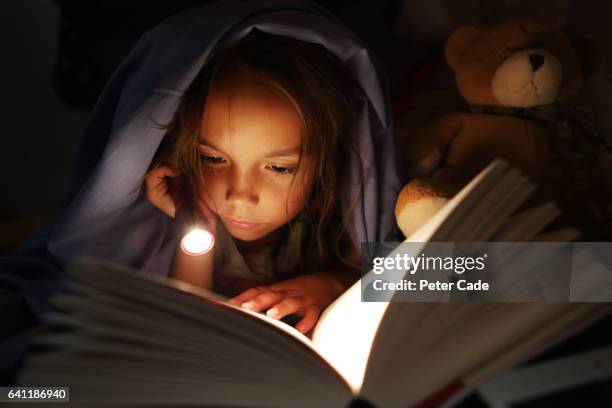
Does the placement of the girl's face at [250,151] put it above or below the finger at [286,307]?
above

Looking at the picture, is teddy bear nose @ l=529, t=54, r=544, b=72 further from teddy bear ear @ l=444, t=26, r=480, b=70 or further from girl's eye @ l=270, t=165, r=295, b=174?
girl's eye @ l=270, t=165, r=295, b=174

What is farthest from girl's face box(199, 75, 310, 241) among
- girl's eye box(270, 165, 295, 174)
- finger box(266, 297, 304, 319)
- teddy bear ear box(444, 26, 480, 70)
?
teddy bear ear box(444, 26, 480, 70)

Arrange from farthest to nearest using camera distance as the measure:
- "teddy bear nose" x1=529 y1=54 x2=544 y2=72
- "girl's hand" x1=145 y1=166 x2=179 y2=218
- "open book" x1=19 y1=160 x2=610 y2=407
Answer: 1. "girl's hand" x1=145 y1=166 x2=179 y2=218
2. "teddy bear nose" x1=529 y1=54 x2=544 y2=72
3. "open book" x1=19 y1=160 x2=610 y2=407

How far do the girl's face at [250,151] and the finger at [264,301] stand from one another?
9cm

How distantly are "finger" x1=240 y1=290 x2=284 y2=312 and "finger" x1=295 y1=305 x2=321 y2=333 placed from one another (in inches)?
1.3

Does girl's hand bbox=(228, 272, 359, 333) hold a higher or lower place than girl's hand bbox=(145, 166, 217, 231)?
lower

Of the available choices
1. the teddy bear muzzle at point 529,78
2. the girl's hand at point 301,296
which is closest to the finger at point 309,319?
the girl's hand at point 301,296

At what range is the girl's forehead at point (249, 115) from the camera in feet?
1.87

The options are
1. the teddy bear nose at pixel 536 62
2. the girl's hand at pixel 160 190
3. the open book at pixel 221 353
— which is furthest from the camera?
the girl's hand at pixel 160 190

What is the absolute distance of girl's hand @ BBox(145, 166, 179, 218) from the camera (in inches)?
25.8

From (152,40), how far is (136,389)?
0.38 m

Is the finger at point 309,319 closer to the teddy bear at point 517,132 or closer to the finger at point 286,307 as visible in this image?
the finger at point 286,307

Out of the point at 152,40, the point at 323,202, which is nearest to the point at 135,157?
the point at 152,40

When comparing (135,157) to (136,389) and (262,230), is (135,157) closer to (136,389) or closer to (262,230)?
(262,230)
